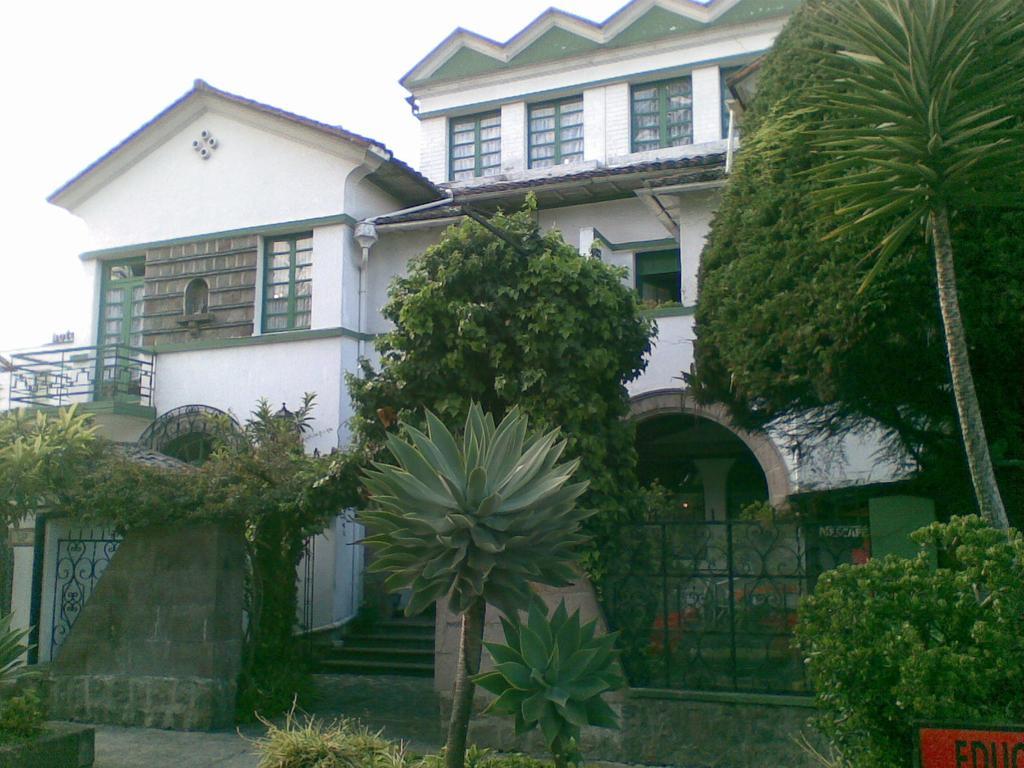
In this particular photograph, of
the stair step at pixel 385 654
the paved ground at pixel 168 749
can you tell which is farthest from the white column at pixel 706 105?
the paved ground at pixel 168 749

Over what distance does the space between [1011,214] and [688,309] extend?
6676 millimetres

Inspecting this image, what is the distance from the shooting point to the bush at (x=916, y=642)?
5098mm

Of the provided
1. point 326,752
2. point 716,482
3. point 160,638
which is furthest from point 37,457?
point 716,482

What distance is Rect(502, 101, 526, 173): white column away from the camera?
1862 cm

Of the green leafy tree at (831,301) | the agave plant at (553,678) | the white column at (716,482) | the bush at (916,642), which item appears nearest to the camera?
the bush at (916,642)

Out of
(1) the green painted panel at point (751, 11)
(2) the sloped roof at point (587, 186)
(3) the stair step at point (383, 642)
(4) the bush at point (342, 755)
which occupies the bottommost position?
(4) the bush at point (342, 755)

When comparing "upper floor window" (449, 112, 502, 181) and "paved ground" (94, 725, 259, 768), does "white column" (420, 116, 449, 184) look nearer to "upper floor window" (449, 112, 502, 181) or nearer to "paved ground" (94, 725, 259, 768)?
"upper floor window" (449, 112, 502, 181)

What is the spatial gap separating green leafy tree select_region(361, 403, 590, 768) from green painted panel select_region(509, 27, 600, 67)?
46.4 ft

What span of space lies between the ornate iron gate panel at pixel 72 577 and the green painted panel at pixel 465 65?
11.6m

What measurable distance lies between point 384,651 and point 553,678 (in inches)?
322

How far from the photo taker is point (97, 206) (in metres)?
18.0

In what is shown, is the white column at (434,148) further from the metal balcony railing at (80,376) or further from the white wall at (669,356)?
the white wall at (669,356)

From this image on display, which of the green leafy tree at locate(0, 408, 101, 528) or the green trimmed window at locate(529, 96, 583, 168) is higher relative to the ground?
the green trimmed window at locate(529, 96, 583, 168)

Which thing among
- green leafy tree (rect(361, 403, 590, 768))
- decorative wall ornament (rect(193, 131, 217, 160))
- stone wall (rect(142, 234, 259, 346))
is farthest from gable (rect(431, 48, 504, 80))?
green leafy tree (rect(361, 403, 590, 768))
